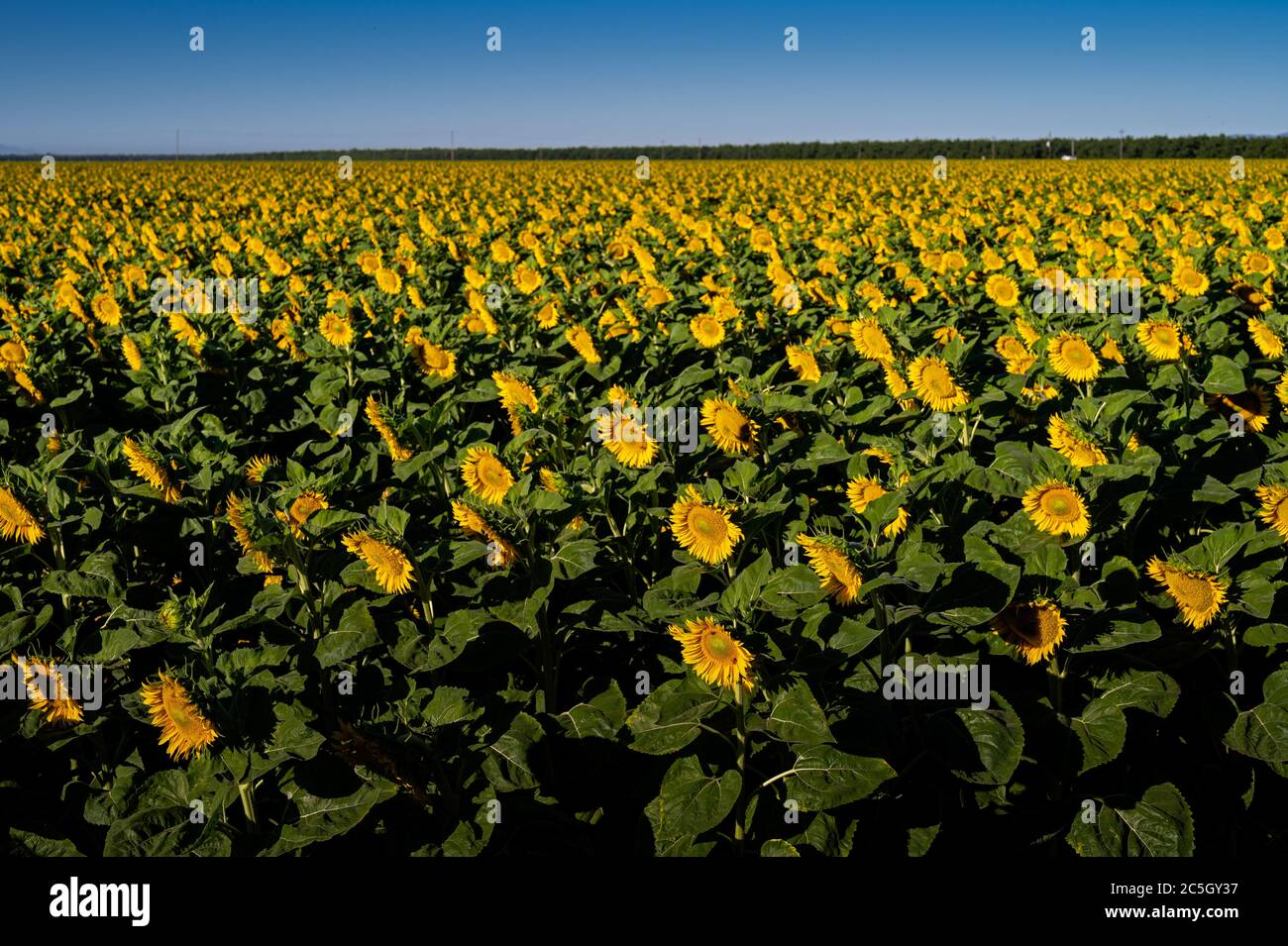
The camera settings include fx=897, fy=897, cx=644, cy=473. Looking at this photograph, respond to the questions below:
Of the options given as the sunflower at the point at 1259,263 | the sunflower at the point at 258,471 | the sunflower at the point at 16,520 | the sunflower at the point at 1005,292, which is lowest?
the sunflower at the point at 16,520

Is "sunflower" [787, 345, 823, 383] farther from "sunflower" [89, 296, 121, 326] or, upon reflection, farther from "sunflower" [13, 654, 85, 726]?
"sunflower" [89, 296, 121, 326]

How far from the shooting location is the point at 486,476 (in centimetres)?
359

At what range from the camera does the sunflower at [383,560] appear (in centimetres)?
306

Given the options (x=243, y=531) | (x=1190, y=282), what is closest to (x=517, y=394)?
(x=243, y=531)

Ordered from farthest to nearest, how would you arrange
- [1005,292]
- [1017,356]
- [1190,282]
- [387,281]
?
[387,281]
[1005,292]
[1190,282]
[1017,356]

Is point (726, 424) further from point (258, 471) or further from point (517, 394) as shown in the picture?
point (258, 471)

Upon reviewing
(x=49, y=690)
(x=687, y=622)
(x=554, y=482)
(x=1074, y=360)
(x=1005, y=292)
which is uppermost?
(x=1005, y=292)

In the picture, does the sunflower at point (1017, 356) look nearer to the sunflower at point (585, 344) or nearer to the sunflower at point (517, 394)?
the sunflower at point (585, 344)

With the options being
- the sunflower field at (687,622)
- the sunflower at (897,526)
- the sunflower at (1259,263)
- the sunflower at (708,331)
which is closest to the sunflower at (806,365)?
the sunflower field at (687,622)

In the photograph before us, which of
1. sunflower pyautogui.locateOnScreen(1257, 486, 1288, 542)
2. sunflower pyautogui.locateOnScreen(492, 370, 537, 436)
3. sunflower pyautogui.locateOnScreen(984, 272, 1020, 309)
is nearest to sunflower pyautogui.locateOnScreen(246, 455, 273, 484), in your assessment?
sunflower pyautogui.locateOnScreen(492, 370, 537, 436)

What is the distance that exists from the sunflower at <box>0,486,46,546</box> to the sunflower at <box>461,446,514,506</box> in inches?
62.4

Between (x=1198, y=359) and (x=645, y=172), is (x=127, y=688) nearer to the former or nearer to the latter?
(x=1198, y=359)

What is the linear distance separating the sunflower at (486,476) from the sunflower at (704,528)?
80cm

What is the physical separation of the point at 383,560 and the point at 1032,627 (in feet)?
7.18
